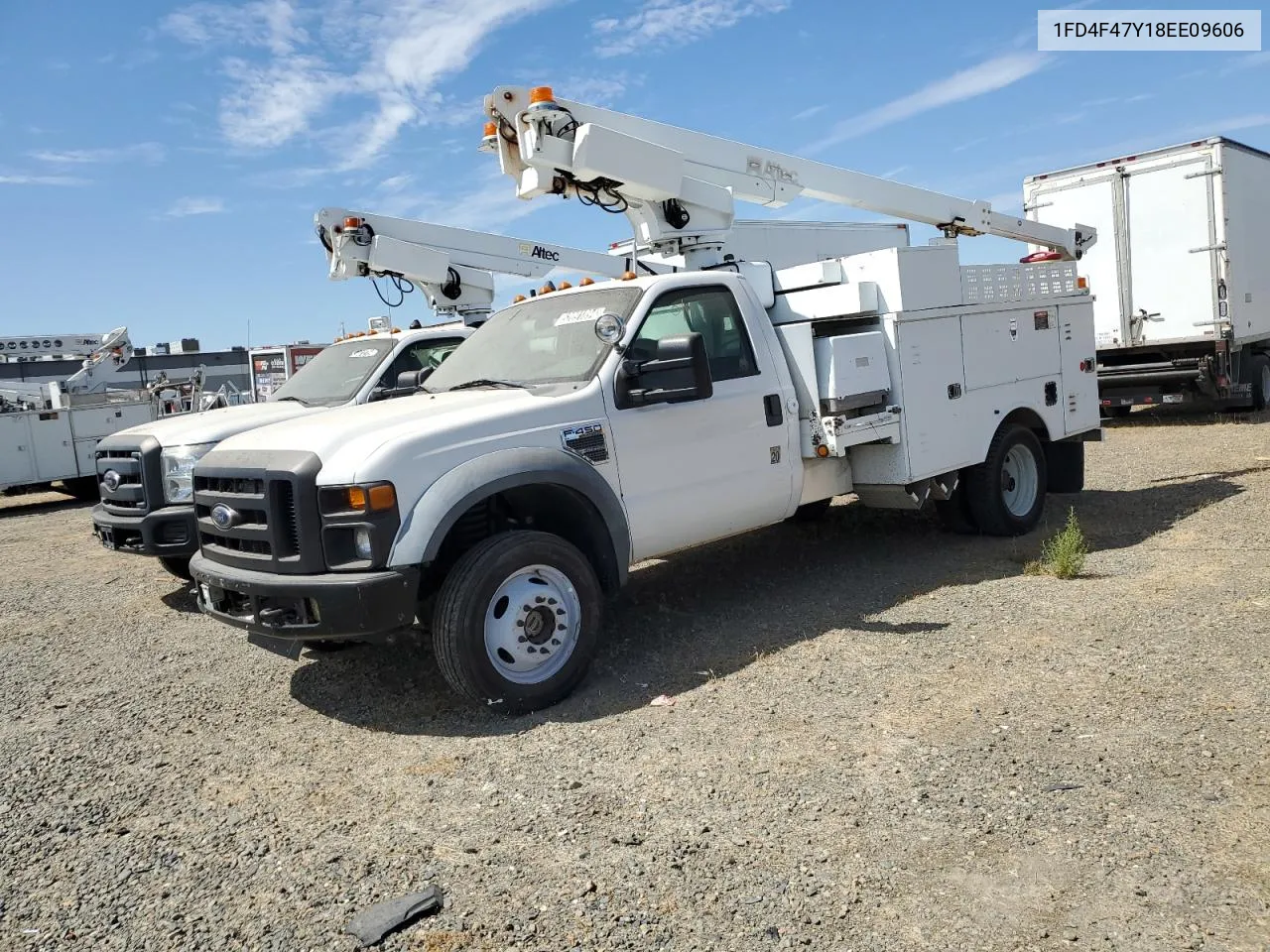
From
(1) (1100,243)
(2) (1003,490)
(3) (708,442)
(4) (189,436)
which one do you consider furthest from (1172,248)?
(4) (189,436)

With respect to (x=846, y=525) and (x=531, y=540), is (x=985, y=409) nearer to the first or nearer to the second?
(x=846, y=525)

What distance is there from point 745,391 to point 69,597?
20.1 ft

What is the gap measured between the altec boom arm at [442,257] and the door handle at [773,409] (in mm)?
5548

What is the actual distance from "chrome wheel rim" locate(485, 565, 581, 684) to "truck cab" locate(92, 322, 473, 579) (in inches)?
87.8

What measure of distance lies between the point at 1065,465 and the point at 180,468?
7.06 m

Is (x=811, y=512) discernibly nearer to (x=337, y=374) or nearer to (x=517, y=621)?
(x=337, y=374)

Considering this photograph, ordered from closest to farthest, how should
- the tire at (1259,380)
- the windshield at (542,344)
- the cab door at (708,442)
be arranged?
1. the cab door at (708,442)
2. the windshield at (542,344)
3. the tire at (1259,380)

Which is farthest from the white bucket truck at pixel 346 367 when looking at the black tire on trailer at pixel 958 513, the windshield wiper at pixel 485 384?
the black tire on trailer at pixel 958 513

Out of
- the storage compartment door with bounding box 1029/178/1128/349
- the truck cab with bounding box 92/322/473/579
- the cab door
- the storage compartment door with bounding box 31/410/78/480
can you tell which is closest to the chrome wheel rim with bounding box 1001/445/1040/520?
the cab door

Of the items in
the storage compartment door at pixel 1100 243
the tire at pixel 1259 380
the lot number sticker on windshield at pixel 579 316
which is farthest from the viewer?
the tire at pixel 1259 380

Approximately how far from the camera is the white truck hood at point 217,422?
720 centimetres

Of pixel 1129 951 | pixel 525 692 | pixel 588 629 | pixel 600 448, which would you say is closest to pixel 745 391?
pixel 600 448

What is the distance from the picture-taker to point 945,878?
9.84ft

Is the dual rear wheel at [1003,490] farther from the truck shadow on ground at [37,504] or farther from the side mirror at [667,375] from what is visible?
the truck shadow on ground at [37,504]
